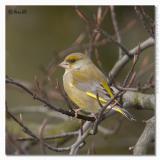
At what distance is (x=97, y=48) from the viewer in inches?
96.0

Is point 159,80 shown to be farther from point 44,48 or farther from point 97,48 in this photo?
point 44,48

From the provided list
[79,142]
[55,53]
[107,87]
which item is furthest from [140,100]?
[55,53]

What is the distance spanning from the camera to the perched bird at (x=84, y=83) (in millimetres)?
2117

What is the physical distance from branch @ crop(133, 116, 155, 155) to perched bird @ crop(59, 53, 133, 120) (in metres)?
0.20

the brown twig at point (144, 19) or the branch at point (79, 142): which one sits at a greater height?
the brown twig at point (144, 19)

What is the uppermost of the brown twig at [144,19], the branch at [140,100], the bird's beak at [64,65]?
the brown twig at [144,19]

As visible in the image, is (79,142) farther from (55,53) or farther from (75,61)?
(55,53)

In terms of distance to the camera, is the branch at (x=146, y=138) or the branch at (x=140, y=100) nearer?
the branch at (x=146, y=138)

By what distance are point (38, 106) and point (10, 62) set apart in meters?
0.28

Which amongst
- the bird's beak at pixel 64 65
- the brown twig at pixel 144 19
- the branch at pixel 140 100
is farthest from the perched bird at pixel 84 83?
the brown twig at pixel 144 19

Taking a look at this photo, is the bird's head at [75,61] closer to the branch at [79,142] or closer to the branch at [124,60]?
the branch at [124,60]

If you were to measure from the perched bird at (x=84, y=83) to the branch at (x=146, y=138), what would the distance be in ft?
0.65

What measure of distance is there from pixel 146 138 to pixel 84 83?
35 centimetres

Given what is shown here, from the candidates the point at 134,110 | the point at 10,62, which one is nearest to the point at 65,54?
the point at 10,62
